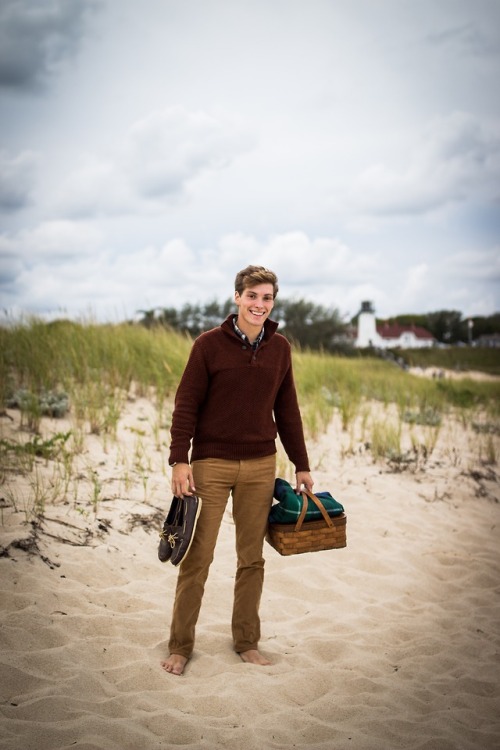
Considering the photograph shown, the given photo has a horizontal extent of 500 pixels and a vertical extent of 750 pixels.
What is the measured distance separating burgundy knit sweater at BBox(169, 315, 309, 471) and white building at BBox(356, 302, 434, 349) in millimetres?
57580

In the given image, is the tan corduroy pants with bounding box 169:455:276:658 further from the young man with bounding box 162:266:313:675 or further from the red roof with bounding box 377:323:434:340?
the red roof with bounding box 377:323:434:340

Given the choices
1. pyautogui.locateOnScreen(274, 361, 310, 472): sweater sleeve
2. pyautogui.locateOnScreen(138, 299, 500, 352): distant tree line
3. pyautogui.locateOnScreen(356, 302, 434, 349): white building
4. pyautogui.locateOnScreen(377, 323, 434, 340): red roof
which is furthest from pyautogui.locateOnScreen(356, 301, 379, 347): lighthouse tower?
pyautogui.locateOnScreen(274, 361, 310, 472): sweater sleeve

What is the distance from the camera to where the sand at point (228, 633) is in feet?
9.45

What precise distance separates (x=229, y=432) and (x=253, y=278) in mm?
856

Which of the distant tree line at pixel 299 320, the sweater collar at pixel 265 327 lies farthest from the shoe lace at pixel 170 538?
the distant tree line at pixel 299 320

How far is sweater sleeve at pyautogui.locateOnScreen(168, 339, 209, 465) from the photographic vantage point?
10.2 feet

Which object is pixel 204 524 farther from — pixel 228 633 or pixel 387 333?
pixel 387 333

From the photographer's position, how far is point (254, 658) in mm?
3518

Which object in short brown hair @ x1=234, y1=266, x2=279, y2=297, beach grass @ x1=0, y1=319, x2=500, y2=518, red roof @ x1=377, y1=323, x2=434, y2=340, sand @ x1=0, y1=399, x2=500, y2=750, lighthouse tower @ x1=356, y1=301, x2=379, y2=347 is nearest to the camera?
sand @ x1=0, y1=399, x2=500, y2=750

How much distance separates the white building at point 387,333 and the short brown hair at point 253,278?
57.6 m

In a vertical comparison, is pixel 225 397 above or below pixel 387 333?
below

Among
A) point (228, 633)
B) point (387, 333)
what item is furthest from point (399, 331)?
point (228, 633)

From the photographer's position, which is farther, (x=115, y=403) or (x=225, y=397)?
(x=115, y=403)

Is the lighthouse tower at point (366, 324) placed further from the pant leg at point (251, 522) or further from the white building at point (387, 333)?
the pant leg at point (251, 522)
